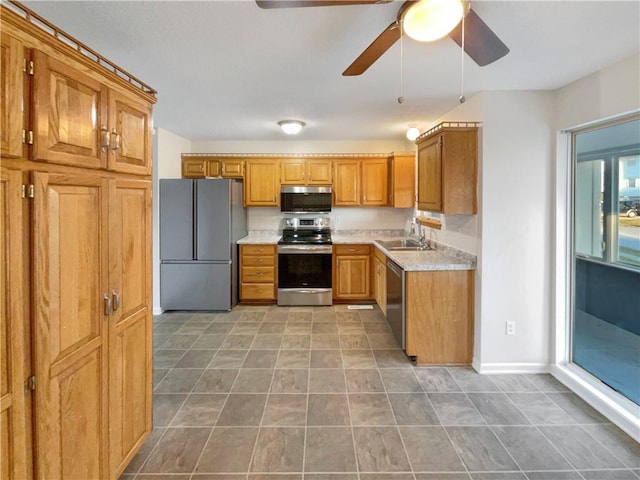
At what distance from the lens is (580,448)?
203 cm

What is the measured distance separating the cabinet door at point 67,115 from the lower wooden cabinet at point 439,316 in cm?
246

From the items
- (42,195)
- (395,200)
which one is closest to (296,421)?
(42,195)

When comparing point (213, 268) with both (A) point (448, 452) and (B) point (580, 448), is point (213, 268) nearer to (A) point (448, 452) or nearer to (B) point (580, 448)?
(A) point (448, 452)

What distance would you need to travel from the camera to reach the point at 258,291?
16.1 feet

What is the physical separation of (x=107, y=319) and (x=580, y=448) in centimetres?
268

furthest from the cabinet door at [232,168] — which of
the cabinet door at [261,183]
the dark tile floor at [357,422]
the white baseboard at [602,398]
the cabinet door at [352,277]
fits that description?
the white baseboard at [602,398]

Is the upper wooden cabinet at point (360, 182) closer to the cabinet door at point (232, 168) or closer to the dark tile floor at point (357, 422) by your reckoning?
the cabinet door at point (232, 168)

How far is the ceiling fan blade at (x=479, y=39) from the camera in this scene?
1.46 metres

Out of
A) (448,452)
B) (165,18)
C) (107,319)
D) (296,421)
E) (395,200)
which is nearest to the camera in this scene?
(107,319)

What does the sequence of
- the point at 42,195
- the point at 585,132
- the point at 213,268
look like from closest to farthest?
the point at 42,195, the point at 585,132, the point at 213,268

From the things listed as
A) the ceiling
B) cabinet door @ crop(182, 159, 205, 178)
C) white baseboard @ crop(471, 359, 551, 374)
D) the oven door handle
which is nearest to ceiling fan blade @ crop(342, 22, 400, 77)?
the ceiling

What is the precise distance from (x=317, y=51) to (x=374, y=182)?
10.2 ft

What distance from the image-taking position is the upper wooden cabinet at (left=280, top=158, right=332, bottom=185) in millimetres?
5129

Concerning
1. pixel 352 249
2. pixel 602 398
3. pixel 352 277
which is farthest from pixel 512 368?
pixel 352 249
